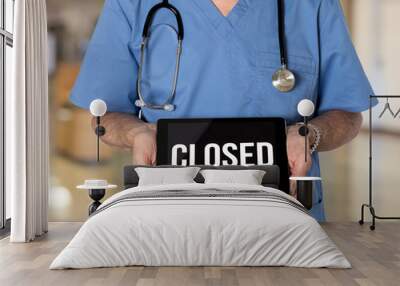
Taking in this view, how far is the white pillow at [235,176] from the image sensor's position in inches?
161

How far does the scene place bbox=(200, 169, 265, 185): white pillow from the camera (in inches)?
161

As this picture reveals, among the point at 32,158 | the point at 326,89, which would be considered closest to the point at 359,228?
the point at 326,89

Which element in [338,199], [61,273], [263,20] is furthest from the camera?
[338,199]

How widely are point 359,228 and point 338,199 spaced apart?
0.32 m

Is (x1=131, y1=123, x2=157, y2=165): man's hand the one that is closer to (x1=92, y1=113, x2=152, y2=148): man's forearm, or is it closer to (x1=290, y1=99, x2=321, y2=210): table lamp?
(x1=92, y1=113, x2=152, y2=148): man's forearm

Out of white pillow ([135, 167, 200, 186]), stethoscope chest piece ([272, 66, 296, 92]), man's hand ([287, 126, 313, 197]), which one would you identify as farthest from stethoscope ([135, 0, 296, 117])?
white pillow ([135, 167, 200, 186])

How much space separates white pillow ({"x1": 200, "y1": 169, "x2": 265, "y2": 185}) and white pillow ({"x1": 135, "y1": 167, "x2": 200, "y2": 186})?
4.6 inches

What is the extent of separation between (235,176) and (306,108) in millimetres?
729

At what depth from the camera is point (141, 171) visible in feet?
14.0

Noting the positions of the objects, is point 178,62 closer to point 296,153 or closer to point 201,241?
point 296,153

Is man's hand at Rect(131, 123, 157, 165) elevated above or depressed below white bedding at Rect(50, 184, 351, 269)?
above

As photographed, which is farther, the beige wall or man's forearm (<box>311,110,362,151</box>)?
the beige wall

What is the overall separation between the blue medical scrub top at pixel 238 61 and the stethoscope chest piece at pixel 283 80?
0.04 meters

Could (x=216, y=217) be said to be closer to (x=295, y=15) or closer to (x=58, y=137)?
(x=295, y=15)
